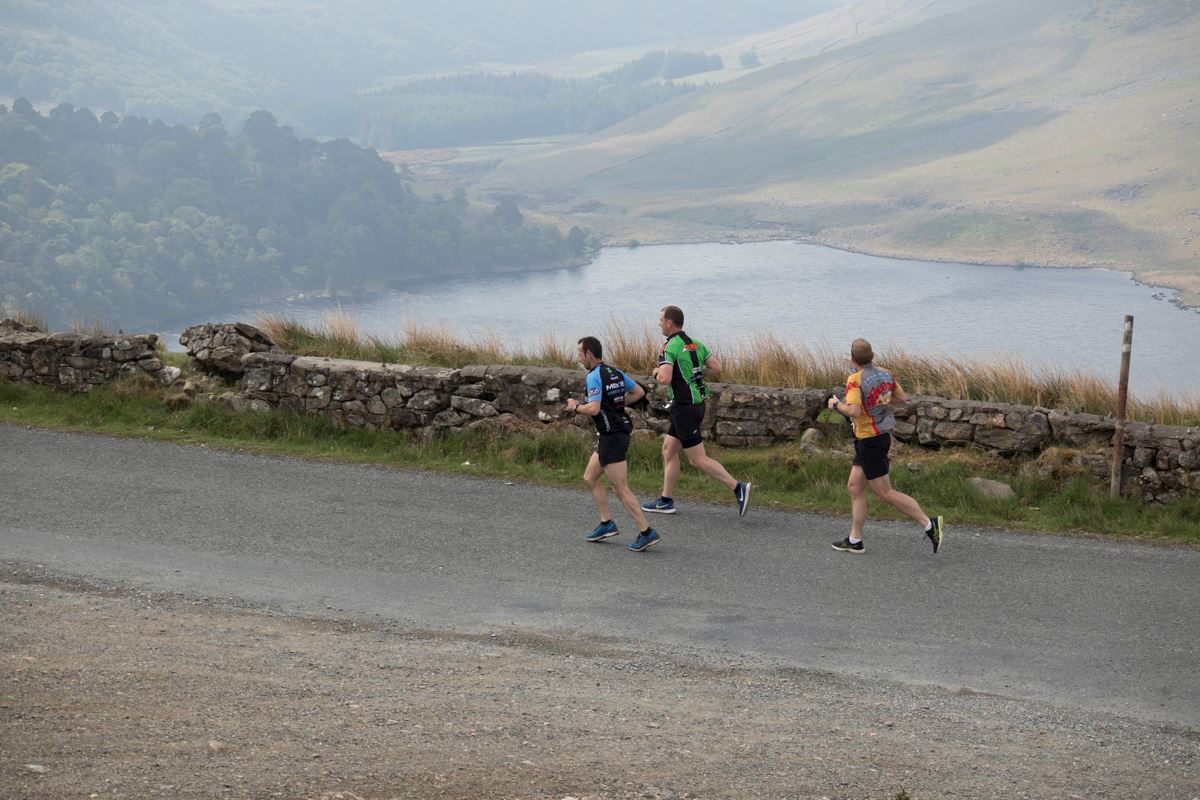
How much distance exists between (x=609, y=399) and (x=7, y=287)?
81.8m

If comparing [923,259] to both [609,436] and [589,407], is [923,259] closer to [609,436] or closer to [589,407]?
[609,436]

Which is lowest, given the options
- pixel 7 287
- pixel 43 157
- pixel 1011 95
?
pixel 7 287

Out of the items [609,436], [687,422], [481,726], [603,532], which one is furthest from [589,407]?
[481,726]

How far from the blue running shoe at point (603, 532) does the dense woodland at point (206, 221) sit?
75716 millimetres

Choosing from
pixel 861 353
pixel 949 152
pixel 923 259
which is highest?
pixel 949 152

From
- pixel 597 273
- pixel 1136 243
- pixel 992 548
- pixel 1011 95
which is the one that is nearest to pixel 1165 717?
pixel 992 548

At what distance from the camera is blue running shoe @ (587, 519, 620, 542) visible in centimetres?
1011

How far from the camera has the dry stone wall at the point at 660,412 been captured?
1097cm

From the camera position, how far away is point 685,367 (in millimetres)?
A: 10703

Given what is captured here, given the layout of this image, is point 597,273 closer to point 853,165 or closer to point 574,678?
point 853,165

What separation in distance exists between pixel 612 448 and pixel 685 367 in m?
1.19

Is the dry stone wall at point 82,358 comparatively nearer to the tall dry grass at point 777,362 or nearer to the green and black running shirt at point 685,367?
the tall dry grass at point 777,362

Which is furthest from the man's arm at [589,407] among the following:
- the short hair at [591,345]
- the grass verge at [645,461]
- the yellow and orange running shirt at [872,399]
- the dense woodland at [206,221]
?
the dense woodland at [206,221]

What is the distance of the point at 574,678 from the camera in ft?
23.7
